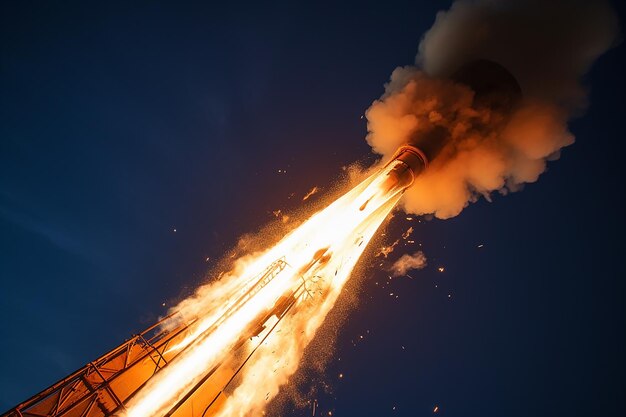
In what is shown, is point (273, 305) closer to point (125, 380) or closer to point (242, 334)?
point (242, 334)

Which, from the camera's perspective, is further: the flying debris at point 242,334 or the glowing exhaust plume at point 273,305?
the glowing exhaust plume at point 273,305

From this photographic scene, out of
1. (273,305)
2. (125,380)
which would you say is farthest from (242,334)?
(125,380)

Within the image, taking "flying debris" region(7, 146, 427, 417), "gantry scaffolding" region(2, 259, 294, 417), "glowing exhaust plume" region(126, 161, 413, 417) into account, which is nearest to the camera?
"gantry scaffolding" region(2, 259, 294, 417)

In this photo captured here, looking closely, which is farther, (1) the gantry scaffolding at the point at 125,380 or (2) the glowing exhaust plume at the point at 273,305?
(2) the glowing exhaust plume at the point at 273,305

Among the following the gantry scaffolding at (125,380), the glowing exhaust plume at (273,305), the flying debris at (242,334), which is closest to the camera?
the gantry scaffolding at (125,380)

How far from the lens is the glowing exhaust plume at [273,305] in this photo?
7.80m

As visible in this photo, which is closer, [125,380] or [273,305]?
[125,380]

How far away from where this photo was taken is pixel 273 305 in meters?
9.18

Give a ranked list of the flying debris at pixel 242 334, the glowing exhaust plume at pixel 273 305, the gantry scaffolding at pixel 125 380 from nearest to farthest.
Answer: the gantry scaffolding at pixel 125 380
the flying debris at pixel 242 334
the glowing exhaust plume at pixel 273 305

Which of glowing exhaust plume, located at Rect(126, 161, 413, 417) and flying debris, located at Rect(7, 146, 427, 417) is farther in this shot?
glowing exhaust plume, located at Rect(126, 161, 413, 417)

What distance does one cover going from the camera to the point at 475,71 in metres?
14.6

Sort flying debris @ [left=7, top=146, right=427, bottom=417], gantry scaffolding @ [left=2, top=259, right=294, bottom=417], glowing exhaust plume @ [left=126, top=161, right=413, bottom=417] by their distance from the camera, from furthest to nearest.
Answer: glowing exhaust plume @ [left=126, top=161, right=413, bottom=417] → flying debris @ [left=7, top=146, right=427, bottom=417] → gantry scaffolding @ [left=2, top=259, right=294, bottom=417]

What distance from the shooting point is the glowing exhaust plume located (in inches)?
307

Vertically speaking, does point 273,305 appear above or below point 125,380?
below
